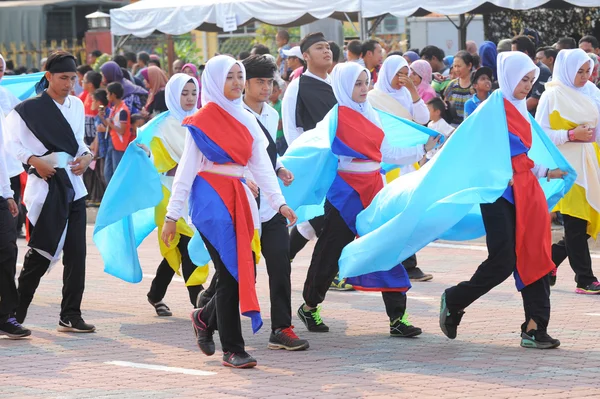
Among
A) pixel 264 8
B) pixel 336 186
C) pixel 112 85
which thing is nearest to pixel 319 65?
pixel 336 186

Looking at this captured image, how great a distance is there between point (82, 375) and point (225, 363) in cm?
85

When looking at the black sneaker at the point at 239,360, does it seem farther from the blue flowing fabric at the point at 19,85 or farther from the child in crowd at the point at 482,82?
the child in crowd at the point at 482,82

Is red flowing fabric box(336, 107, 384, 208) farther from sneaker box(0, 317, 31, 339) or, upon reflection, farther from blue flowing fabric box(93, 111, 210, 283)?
sneaker box(0, 317, 31, 339)

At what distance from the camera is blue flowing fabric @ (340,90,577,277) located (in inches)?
305

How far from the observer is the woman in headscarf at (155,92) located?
Result: 55.6 feet

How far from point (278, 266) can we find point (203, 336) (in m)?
0.64

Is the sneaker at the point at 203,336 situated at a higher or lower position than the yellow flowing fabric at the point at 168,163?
lower

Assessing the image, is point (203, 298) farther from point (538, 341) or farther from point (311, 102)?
point (538, 341)

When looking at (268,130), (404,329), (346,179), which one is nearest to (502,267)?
(404,329)

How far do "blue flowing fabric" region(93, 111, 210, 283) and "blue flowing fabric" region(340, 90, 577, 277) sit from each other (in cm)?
207

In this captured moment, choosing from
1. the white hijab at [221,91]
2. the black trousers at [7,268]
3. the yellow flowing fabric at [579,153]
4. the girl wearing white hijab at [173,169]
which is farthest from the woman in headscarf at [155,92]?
the white hijab at [221,91]

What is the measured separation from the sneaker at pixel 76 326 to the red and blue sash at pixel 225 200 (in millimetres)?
1825

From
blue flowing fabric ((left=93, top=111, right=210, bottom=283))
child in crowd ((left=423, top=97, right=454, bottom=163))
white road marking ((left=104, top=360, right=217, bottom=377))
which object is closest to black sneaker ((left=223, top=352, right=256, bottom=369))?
white road marking ((left=104, top=360, right=217, bottom=377))

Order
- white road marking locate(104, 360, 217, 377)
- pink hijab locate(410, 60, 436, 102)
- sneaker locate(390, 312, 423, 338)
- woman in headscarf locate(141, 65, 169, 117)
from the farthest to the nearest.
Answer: woman in headscarf locate(141, 65, 169, 117)
pink hijab locate(410, 60, 436, 102)
sneaker locate(390, 312, 423, 338)
white road marking locate(104, 360, 217, 377)
